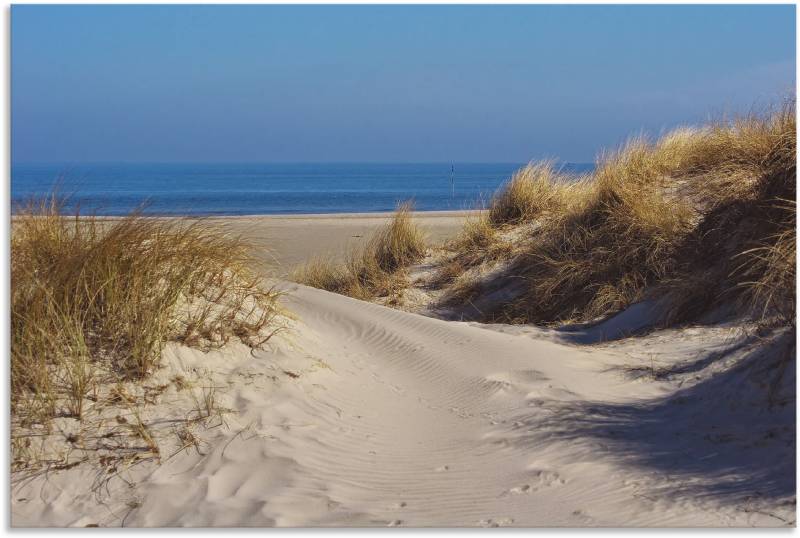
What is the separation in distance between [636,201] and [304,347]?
5.69 meters

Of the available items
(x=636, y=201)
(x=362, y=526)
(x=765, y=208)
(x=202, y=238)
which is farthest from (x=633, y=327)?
(x=362, y=526)

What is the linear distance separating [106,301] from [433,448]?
1976mm

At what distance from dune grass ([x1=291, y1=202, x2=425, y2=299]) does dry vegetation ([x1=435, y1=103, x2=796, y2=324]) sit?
577mm

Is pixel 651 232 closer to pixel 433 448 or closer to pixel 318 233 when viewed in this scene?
pixel 433 448

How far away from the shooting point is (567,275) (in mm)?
9695

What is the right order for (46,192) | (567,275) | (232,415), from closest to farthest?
(232,415)
(46,192)
(567,275)

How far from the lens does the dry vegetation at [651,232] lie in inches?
290

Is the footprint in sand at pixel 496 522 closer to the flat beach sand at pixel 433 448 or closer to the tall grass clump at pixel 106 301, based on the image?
the flat beach sand at pixel 433 448

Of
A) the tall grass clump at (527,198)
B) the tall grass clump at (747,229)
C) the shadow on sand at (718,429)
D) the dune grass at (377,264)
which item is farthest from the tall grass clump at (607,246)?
the shadow on sand at (718,429)

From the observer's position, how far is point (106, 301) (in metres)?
4.86

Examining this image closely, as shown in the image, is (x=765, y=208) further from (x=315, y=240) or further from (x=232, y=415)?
(x=315, y=240)

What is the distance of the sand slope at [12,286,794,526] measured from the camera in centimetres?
360

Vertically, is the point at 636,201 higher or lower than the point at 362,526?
higher

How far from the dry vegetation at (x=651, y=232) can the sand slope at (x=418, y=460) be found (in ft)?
5.30
